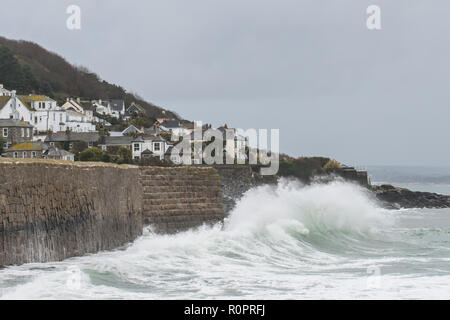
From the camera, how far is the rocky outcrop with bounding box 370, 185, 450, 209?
2660 inches

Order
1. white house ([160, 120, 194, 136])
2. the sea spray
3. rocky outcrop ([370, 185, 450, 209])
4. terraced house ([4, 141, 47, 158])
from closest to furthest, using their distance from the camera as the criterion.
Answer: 1. the sea spray
2. terraced house ([4, 141, 47, 158])
3. rocky outcrop ([370, 185, 450, 209])
4. white house ([160, 120, 194, 136])

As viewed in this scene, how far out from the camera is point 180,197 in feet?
75.7

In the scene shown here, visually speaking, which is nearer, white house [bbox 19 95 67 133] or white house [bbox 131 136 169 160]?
white house [bbox 131 136 169 160]

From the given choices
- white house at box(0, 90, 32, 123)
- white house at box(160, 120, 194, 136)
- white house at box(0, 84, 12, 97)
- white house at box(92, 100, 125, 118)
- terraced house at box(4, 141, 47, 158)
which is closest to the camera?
terraced house at box(4, 141, 47, 158)

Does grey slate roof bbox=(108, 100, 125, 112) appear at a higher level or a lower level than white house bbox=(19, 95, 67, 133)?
higher

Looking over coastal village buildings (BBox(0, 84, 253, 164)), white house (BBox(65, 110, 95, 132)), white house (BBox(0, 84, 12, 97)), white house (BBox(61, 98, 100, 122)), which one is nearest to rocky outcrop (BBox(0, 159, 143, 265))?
coastal village buildings (BBox(0, 84, 253, 164))

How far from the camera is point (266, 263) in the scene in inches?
746

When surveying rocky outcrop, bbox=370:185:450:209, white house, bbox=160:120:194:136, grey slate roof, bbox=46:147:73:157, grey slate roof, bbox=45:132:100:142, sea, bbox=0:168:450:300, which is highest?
white house, bbox=160:120:194:136

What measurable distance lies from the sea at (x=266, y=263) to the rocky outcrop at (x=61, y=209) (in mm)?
323

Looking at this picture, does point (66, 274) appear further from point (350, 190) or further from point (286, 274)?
point (350, 190)

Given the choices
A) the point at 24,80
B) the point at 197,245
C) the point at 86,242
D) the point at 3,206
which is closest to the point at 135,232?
the point at 197,245

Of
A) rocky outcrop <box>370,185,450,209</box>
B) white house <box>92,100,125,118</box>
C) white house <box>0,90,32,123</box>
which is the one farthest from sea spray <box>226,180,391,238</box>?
white house <box>92,100,125,118</box>

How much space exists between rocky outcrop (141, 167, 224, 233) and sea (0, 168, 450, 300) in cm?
35

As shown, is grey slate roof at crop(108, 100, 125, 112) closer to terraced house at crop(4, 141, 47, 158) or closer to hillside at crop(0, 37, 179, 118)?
hillside at crop(0, 37, 179, 118)
